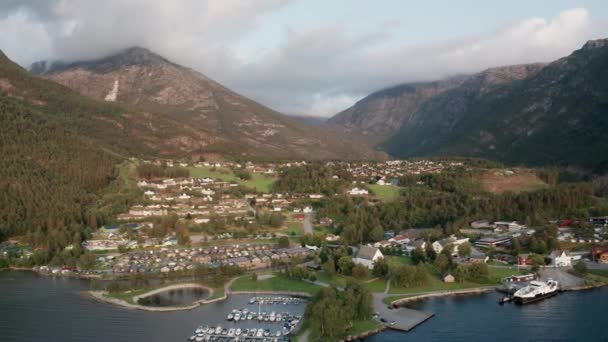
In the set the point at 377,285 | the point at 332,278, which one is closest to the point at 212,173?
the point at 332,278

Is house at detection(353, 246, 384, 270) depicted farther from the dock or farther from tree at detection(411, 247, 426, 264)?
the dock

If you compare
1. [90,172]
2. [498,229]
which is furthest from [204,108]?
[498,229]

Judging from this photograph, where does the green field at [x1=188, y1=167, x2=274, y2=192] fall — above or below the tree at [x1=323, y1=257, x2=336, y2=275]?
above

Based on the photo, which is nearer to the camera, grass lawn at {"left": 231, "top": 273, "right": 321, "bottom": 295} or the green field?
grass lawn at {"left": 231, "top": 273, "right": 321, "bottom": 295}

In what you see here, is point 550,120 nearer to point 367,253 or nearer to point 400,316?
point 367,253

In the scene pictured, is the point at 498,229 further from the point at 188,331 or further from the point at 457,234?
the point at 188,331

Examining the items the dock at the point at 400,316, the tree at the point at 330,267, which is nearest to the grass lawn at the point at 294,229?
the tree at the point at 330,267

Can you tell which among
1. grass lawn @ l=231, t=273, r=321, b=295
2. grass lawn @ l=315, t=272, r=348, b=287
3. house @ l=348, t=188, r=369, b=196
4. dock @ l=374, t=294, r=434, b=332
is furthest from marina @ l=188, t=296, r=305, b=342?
house @ l=348, t=188, r=369, b=196

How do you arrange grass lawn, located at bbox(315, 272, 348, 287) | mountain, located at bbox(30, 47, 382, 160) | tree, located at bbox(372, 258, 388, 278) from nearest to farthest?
1. grass lawn, located at bbox(315, 272, 348, 287)
2. tree, located at bbox(372, 258, 388, 278)
3. mountain, located at bbox(30, 47, 382, 160)
